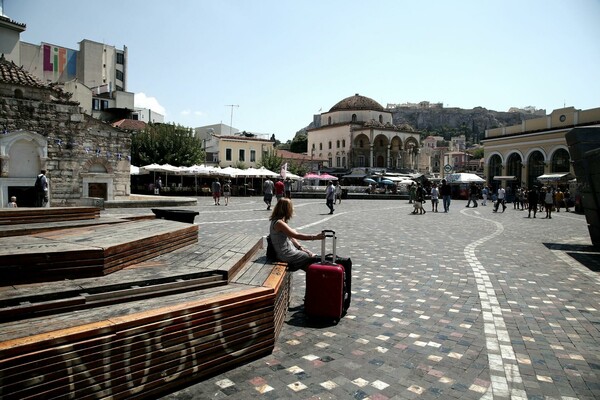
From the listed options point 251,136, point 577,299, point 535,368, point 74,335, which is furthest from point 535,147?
point 74,335

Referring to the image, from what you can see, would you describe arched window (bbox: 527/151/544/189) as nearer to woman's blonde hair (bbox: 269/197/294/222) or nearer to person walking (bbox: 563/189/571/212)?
person walking (bbox: 563/189/571/212)

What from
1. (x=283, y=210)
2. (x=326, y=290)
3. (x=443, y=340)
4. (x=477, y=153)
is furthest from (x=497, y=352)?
(x=477, y=153)

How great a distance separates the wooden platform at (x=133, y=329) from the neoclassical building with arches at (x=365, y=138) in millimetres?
67040

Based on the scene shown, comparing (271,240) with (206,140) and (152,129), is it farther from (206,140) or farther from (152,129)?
(206,140)

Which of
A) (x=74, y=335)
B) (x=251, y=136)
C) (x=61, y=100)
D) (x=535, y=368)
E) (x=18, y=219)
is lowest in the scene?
(x=535, y=368)

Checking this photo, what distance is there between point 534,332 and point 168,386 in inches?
162

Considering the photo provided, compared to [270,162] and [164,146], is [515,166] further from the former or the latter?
[164,146]

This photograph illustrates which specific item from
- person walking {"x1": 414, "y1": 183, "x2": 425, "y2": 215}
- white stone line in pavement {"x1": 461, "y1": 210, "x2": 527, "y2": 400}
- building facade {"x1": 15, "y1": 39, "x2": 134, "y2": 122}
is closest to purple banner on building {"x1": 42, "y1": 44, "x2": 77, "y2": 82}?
building facade {"x1": 15, "y1": 39, "x2": 134, "y2": 122}

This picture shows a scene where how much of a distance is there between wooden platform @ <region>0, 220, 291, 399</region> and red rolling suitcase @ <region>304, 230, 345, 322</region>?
0.50 meters

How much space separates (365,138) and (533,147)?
29.5 meters

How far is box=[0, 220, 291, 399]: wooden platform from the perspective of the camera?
2348mm

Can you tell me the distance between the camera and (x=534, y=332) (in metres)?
4.64

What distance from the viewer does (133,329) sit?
2.72 meters

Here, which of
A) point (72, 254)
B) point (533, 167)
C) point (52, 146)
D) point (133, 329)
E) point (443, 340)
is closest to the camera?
point (133, 329)
